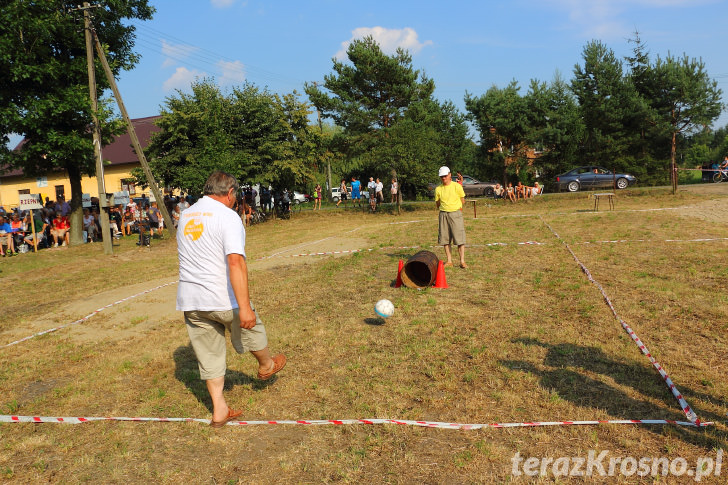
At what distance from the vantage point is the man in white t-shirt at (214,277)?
4.02 metres

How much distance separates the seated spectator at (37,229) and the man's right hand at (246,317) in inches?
758

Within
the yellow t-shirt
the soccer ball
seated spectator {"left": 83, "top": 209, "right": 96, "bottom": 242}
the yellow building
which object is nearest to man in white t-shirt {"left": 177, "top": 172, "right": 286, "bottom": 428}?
the soccer ball

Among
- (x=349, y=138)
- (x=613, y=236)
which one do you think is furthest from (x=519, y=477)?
(x=349, y=138)

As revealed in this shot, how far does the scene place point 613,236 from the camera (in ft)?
44.1

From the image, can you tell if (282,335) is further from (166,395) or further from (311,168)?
(311,168)

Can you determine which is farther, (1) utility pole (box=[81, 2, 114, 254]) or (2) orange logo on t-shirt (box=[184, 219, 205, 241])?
(1) utility pole (box=[81, 2, 114, 254])

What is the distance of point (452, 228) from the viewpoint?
981 centimetres

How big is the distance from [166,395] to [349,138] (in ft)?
97.2

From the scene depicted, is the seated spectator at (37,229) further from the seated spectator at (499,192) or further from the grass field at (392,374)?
the seated spectator at (499,192)

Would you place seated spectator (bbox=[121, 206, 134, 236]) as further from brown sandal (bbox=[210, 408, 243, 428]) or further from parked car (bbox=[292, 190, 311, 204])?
parked car (bbox=[292, 190, 311, 204])

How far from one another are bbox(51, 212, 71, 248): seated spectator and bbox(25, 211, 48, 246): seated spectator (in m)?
0.35

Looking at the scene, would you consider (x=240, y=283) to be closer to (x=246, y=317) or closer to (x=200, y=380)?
(x=246, y=317)

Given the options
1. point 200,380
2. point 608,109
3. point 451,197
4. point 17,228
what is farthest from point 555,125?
point 200,380

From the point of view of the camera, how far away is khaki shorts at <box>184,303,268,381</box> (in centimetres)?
417
